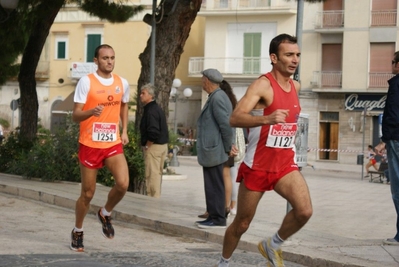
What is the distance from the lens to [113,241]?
10.1m

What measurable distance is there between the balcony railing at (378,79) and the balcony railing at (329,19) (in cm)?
315

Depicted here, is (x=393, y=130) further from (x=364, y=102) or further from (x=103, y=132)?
(x=364, y=102)

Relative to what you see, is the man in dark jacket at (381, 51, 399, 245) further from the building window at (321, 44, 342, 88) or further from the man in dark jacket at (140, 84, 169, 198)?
the building window at (321, 44, 342, 88)

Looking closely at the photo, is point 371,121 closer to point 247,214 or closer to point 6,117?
point 6,117

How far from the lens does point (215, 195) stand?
1109cm

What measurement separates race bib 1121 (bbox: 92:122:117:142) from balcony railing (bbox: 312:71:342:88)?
40220 millimetres

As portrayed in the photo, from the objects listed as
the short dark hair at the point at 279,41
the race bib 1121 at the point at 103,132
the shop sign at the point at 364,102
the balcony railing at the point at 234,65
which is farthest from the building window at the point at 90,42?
the short dark hair at the point at 279,41

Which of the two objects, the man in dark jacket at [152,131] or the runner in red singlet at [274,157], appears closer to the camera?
the runner in red singlet at [274,157]

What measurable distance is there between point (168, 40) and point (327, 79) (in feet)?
112

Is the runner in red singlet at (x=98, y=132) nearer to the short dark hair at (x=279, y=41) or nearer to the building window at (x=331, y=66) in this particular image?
the short dark hair at (x=279, y=41)

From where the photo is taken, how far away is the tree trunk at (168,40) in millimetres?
15539

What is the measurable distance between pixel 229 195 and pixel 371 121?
3605 centimetres

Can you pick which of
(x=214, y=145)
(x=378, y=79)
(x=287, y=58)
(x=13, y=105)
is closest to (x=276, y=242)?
(x=287, y=58)

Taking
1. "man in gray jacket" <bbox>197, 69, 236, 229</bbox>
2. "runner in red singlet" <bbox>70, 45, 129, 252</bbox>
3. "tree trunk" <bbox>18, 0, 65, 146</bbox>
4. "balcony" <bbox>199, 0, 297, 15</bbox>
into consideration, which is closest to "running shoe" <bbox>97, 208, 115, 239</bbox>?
"runner in red singlet" <bbox>70, 45, 129, 252</bbox>
